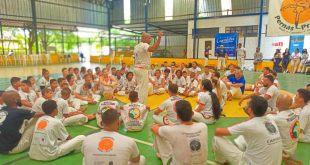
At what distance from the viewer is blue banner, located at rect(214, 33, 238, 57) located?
1734 cm

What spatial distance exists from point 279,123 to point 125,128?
3.08m

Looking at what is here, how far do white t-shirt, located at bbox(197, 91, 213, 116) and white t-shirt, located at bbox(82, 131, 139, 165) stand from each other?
2.82 meters

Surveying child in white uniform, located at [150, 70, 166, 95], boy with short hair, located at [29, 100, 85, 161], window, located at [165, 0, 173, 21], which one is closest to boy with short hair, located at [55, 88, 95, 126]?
boy with short hair, located at [29, 100, 85, 161]

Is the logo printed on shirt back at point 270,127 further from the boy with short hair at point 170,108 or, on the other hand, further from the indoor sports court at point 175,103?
the boy with short hair at point 170,108

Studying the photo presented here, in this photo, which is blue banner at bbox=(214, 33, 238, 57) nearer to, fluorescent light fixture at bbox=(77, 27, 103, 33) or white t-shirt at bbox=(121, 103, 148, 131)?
white t-shirt at bbox=(121, 103, 148, 131)

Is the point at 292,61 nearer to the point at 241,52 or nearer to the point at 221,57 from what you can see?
the point at 241,52

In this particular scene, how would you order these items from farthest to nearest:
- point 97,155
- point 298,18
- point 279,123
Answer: point 298,18 → point 279,123 → point 97,155

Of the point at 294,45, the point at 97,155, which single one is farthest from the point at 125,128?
the point at 294,45

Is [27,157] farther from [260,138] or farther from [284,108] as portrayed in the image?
[284,108]

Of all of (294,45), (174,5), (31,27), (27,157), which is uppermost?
(174,5)

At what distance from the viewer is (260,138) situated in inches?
95.9

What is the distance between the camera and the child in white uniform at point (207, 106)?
477 centimetres

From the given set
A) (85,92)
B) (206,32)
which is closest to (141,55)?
→ (85,92)

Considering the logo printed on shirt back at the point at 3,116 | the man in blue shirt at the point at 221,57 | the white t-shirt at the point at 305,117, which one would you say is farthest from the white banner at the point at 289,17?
the logo printed on shirt back at the point at 3,116
